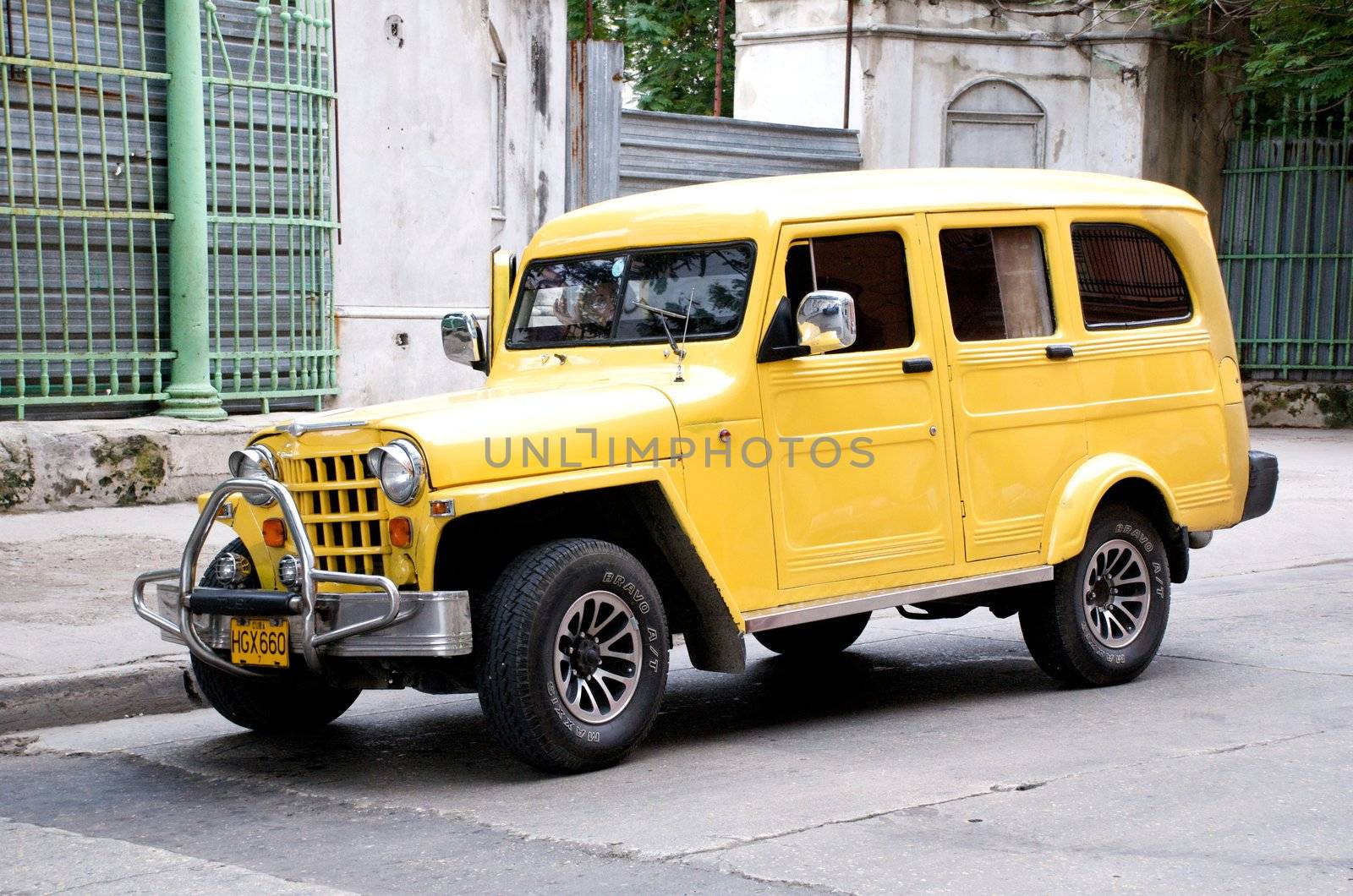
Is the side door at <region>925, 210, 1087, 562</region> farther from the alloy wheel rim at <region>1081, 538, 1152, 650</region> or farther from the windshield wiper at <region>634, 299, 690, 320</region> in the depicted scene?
the windshield wiper at <region>634, 299, 690, 320</region>

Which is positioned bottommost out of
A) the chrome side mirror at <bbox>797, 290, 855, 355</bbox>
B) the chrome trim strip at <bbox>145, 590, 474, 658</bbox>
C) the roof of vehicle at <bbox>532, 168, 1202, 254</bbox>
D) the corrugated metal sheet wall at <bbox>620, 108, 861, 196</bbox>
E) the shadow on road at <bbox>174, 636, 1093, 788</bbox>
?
the shadow on road at <bbox>174, 636, 1093, 788</bbox>

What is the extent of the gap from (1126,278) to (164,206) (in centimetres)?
683

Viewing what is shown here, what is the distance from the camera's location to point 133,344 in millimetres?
11477

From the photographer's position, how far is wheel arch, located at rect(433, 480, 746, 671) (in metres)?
5.95

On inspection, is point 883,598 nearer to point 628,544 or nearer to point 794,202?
point 628,544

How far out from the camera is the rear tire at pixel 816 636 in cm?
800

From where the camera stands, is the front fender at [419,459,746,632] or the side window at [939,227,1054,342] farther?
the side window at [939,227,1054,342]

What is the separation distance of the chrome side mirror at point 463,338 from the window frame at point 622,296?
169 mm

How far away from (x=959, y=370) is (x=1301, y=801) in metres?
2.24

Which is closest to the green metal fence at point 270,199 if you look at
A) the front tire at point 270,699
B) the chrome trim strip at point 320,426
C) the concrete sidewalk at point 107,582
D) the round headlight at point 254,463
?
the concrete sidewalk at point 107,582

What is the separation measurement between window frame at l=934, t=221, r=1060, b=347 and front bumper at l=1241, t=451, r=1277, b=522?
1471mm

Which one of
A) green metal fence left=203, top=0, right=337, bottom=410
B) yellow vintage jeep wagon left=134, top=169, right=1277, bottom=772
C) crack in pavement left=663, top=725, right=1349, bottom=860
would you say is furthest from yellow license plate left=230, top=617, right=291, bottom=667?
green metal fence left=203, top=0, right=337, bottom=410

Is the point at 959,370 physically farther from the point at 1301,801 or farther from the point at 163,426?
the point at 163,426

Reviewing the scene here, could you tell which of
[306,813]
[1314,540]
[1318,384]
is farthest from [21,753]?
[1318,384]
